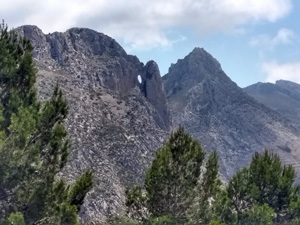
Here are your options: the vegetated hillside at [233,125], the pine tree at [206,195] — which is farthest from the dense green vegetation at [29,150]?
the vegetated hillside at [233,125]

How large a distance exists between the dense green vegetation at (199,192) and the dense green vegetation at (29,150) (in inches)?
308

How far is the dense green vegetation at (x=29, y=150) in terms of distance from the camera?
23.0m

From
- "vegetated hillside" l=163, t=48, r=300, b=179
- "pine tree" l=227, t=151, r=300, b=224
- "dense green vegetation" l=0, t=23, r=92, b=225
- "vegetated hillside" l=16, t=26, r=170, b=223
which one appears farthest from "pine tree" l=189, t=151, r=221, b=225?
"vegetated hillside" l=163, t=48, r=300, b=179

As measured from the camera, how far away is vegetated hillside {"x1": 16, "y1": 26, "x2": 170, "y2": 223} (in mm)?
77875

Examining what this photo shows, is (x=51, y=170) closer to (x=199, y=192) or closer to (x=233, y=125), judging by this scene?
(x=199, y=192)

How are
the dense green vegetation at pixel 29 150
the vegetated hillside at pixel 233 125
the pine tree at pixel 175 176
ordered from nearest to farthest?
the dense green vegetation at pixel 29 150 → the pine tree at pixel 175 176 → the vegetated hillside at pixel 233 125

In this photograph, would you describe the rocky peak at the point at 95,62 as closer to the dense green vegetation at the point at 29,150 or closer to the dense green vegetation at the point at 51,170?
the dense green vegetation at the point at 51,170

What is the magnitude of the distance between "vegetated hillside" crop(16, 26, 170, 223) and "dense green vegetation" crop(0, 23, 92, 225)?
42759 mm

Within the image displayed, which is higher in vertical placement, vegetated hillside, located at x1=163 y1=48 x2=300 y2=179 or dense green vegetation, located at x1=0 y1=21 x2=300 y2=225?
vegetated hillside, located at x1=163 y1=48 x2=300 y2=179

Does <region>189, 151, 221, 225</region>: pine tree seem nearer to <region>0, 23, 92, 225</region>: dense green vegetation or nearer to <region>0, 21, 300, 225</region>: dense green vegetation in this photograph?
<region>0, 21, 300, 225</region>: dense green vegetation

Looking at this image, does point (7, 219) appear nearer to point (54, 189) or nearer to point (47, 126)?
point (54, 189)

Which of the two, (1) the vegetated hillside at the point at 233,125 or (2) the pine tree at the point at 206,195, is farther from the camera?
(1) the vegetated hillside at the point at 233,125

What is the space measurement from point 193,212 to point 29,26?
322ft

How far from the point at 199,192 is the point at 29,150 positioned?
1480 cm
